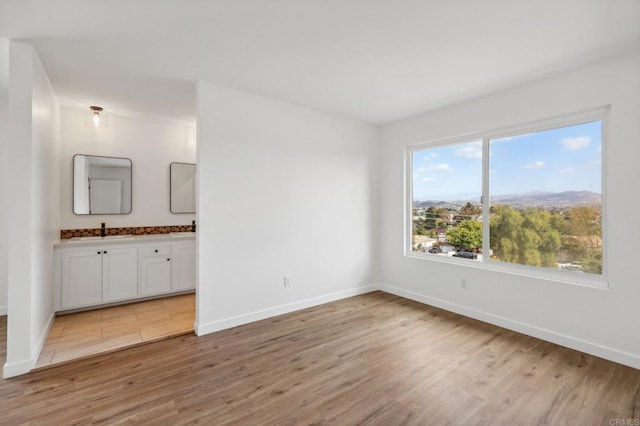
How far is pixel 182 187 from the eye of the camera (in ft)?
15.3

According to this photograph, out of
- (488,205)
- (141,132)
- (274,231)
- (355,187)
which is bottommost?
(274,231)

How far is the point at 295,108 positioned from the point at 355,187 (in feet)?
4.62

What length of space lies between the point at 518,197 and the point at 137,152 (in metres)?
4.93

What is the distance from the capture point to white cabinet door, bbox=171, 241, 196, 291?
423 cm

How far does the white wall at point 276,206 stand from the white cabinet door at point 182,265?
1440 mm

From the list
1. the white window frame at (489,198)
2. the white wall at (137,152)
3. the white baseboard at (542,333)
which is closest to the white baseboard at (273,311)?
the white baseboard at (542,333)

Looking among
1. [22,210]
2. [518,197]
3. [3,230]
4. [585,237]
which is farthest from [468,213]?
[3,230]

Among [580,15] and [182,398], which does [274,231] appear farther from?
[580,15]

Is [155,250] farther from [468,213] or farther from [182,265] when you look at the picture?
[468,213]

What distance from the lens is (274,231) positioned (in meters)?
3.57

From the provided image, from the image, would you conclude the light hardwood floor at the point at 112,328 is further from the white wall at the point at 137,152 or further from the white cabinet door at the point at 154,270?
the white wall at the point at 137,152

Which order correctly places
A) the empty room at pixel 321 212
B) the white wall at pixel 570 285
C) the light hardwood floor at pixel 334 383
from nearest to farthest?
1. the light hardwood floor at pixel 334 383
2. the empty room at pixel 321 212
3. the white wall at pixel 570 285

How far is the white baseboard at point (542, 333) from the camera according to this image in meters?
2.48

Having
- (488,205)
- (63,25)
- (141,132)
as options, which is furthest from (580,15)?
(141,132)
